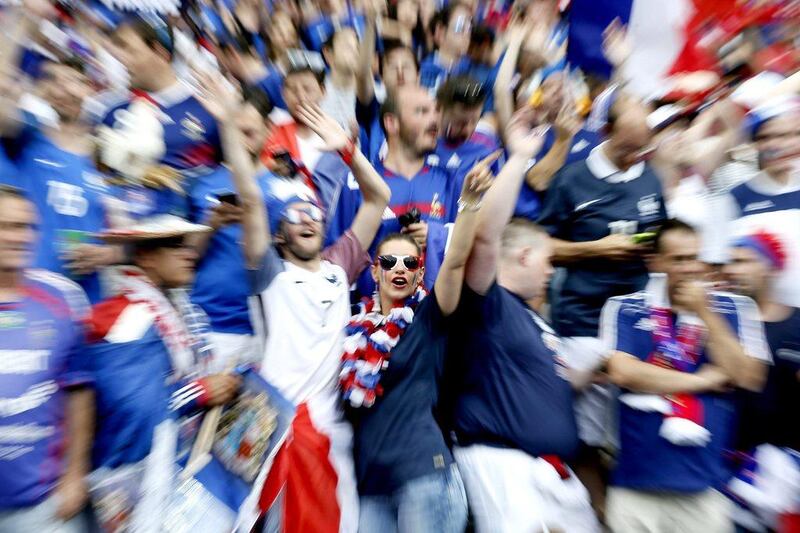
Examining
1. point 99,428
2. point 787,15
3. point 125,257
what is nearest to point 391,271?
point 125,257

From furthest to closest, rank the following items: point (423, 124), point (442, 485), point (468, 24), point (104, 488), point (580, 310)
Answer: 1. point (468, 24)
2. point (423, 124)
3. point (580, 310)
4. point (442, 485)
5. point (104, 488)

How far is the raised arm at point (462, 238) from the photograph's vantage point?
7.05 feet

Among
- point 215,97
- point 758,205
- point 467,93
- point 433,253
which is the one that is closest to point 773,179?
point 758,205

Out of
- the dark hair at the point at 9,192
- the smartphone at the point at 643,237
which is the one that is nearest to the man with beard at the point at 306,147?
the dark hair at the point at 9,192

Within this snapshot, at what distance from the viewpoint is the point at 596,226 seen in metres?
3.18

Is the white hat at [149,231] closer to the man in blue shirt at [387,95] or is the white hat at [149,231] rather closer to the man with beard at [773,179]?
the man in blue shirt at [387,95]

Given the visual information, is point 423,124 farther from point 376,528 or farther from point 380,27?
point 376,528

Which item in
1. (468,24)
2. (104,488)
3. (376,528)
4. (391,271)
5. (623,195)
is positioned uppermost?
(468,24)

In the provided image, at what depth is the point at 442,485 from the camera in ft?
7.36

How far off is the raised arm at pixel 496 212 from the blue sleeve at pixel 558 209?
1.05 m

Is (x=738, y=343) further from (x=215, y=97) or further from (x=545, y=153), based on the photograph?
(x=215, y=97)

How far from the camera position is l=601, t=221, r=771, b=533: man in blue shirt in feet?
7.57

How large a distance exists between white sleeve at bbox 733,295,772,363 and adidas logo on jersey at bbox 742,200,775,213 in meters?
0.73

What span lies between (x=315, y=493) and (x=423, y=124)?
2.12 m
